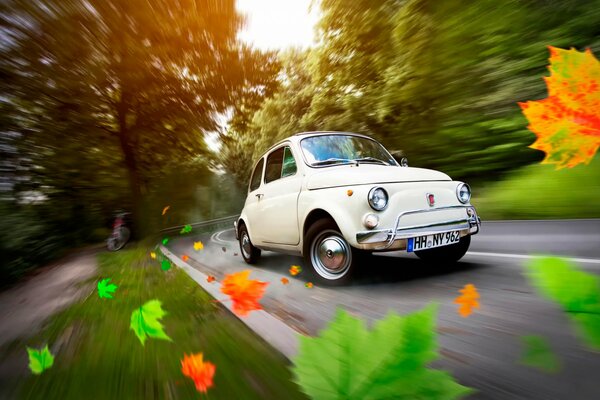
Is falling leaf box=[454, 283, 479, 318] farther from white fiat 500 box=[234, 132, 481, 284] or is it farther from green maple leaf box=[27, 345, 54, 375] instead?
green maple leaf box=[27, 345, 54, 375]

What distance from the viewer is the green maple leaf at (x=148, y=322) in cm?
68

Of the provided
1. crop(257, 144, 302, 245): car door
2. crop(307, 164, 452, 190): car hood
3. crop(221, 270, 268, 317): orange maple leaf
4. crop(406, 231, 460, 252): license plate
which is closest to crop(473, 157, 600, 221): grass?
crop(221, 270, 268, 317): orange maple leaf

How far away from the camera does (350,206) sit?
1.70 meters

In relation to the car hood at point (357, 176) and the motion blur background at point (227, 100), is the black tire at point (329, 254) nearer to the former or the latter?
the car hood at point (357, 176)

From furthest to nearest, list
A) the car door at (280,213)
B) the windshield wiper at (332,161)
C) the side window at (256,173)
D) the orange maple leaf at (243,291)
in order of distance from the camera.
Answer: the car door at (280,213), the windshield wiper at (332,161), the side window at (256,173), the orange maple leaf at (243,291)

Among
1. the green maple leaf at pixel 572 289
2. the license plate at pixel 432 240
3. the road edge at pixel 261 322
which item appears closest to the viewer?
the green maple leaf at pixel 572 289

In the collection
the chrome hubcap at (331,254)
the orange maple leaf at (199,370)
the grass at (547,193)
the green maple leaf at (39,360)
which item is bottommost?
the orange maple leaf at (199,370)

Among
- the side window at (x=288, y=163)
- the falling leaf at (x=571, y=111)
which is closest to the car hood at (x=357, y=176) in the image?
the side window at (x=288, y=163)

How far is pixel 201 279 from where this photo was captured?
1.17m

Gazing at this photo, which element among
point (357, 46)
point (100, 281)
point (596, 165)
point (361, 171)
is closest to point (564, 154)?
point (596, 165)

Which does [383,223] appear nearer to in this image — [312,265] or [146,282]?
[312,265]

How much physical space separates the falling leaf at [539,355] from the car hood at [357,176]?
727mm

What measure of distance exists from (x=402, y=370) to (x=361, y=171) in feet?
3.73

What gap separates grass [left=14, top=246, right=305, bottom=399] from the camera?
783 millimetres
